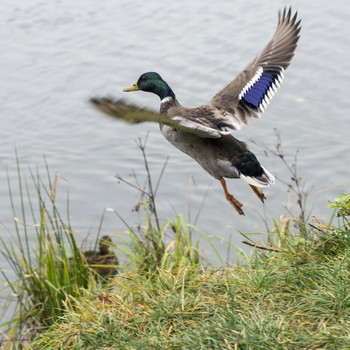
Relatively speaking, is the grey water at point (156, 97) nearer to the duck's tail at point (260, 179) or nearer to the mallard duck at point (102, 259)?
the mallard duck at point (102, 259)

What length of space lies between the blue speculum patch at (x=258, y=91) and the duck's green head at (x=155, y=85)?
0.49m

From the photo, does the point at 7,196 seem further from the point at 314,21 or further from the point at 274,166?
the point at 314,21

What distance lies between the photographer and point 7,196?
8.98m

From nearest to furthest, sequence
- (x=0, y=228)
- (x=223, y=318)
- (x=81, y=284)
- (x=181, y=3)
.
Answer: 1. (x=223, y=318)
2. (x=81, y=284)
3. (x=0, y=228)
4. (x=181, y=3)

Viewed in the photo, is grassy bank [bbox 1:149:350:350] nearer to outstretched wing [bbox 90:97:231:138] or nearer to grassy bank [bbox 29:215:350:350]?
grassy bank [bbox 29:215:350:350]

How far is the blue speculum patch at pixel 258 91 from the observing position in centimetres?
512

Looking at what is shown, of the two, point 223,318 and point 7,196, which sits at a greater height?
point 223,318

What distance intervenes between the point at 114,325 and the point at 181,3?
10.2 meters

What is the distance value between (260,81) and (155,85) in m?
0.73

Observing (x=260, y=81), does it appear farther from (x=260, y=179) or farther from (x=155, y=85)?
(x=260, y=179)

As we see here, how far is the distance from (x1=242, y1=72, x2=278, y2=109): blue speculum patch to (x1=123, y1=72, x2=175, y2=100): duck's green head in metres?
0.49

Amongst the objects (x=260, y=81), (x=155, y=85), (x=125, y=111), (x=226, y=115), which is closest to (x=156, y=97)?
(x=260, y=81)

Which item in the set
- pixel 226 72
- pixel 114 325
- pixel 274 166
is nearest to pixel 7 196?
pixel 274 166

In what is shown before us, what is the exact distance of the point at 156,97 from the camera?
10383mm
